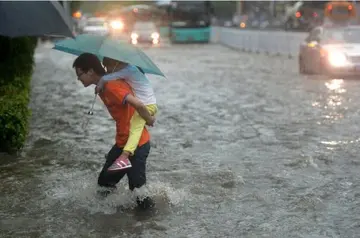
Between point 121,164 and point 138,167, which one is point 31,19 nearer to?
point 138,167

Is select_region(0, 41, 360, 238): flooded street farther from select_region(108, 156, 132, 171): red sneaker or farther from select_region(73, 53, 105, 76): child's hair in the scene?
select_region(73, 53, 105, 76): child's hair

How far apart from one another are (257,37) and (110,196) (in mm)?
27486

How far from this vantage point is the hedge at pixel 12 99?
7.88m

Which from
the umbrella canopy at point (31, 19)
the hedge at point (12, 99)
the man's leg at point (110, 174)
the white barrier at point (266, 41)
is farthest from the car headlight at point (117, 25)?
the man's leg at point (110, 174)

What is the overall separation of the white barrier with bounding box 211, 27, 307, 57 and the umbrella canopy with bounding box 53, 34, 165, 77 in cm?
2266

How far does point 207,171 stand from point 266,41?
24643 mm

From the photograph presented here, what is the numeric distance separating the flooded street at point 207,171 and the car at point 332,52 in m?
2.56

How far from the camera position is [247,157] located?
8258 mm

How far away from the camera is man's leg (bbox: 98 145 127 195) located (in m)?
5.75

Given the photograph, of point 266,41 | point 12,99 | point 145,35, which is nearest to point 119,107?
point 12,99

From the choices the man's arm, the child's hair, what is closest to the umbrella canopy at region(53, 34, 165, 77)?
the child's hair

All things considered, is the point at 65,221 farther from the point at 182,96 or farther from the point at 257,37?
the point at 257,37

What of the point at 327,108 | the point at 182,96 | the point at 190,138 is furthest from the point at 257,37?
the point at 190,138

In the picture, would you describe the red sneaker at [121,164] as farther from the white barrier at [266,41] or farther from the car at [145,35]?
the car at [145,35]
